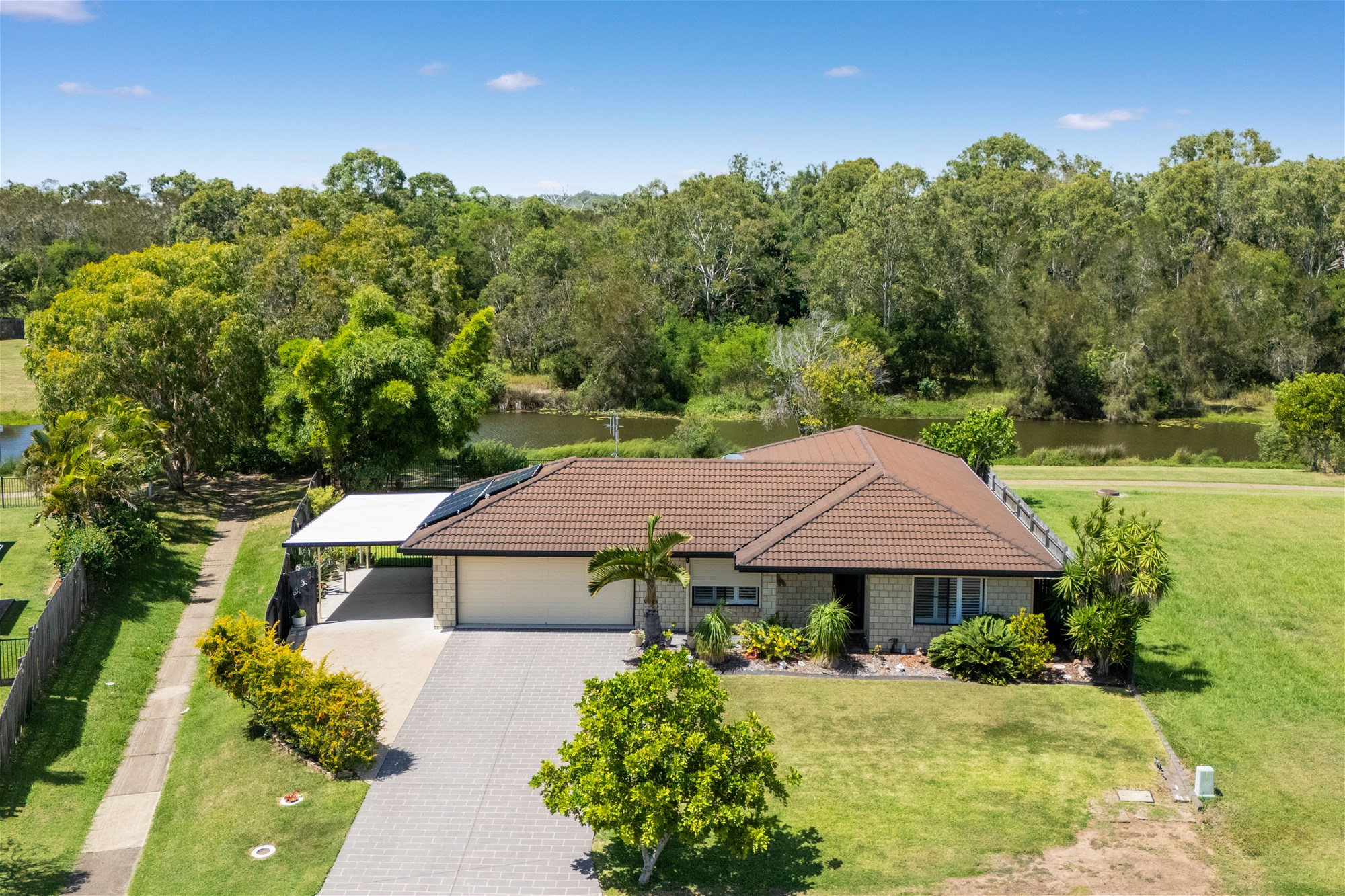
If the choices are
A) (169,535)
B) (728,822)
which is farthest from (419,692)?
(169,535)

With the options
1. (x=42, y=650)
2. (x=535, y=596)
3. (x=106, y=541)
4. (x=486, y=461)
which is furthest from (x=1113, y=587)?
(x=486, y=461)

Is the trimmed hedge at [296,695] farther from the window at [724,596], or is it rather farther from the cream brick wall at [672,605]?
the window at [724,596]

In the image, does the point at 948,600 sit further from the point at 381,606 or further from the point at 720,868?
the point at 381,606

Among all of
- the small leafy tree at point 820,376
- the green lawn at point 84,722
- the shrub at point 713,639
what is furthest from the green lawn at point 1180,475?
A: the green lawn at point 84,722

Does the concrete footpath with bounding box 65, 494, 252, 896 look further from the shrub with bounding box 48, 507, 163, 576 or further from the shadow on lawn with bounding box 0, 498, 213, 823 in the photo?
the shrub with bounding box 48, 507, 163, 576

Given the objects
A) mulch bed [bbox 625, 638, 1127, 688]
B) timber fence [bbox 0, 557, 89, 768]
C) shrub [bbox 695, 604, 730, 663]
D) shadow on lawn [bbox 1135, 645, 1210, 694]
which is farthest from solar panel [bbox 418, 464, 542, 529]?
shadow on lawn [bbox 1135, 645, 1210, 694]
